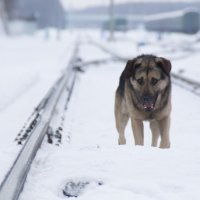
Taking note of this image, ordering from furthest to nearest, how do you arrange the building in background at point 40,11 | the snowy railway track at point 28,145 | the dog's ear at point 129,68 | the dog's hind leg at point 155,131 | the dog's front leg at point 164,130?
the building in background at point 40,11
the dog's hind leg at point 155,131
the dog's front leg at point 164,130
the dog's ear at point 129,68
the snowy railway track at point 28,145

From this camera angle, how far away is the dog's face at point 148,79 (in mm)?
5859

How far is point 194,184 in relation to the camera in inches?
173

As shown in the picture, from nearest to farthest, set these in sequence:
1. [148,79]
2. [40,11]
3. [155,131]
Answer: [148,79] → [155,131] → [40,11]

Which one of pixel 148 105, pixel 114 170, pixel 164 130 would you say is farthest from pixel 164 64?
pixel 114 170

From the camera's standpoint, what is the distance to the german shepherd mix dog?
587 cm

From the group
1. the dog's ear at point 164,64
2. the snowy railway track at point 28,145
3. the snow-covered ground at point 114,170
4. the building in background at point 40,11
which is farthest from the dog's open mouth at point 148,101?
the building in background at point 40,11

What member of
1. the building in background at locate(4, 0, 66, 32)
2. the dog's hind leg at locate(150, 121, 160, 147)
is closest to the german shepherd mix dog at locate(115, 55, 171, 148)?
the dog's hind leg at locate(150, 121, 160, 147)

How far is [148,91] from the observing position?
19.2 feet

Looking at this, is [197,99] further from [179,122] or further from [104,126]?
[104,126]

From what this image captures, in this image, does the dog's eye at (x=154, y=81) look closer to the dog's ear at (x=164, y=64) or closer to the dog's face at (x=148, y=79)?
the dog's face at (x=148, y=79)

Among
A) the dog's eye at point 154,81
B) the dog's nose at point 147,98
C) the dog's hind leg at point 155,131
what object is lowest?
the dog's hind leg at point 155,131

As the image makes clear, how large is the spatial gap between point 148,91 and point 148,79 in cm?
13

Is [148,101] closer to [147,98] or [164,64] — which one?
[147,98]

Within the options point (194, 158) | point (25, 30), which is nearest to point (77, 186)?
point (194, 158)
